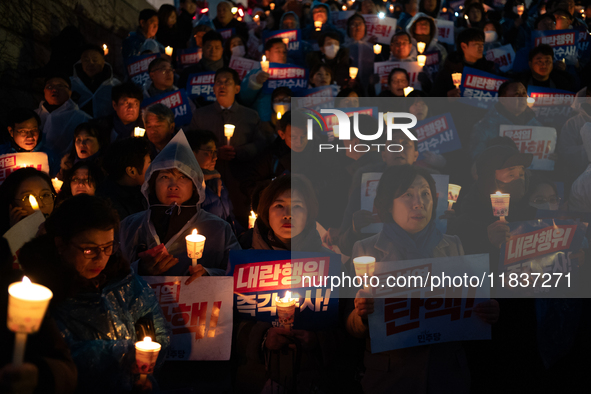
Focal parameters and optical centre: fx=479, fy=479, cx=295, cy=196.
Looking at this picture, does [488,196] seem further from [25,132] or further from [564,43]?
[564,43]

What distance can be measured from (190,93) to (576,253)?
5.78 metres

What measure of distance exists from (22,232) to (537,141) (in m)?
5.13

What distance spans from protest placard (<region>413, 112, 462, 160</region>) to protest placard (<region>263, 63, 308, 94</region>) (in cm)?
237

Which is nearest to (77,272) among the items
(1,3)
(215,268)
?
(215,268)

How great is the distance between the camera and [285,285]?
115 inches

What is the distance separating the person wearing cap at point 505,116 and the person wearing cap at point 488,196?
5.71ft

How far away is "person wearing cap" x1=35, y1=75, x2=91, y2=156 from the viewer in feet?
20.1

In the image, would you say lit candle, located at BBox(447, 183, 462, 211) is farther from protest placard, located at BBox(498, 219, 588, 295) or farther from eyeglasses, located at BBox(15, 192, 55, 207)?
eyeglasses, located at BBox(15, 192, 55, 207)

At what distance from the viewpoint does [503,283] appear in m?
3.31

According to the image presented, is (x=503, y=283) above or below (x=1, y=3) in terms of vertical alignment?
below

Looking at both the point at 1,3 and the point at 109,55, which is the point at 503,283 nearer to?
the point at 1,3

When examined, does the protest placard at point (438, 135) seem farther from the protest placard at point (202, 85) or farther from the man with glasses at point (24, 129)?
the man with glasses at point (24, 129)

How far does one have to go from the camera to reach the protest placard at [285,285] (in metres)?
2.92

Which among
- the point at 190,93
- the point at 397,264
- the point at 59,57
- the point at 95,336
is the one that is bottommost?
the point at 95,336
